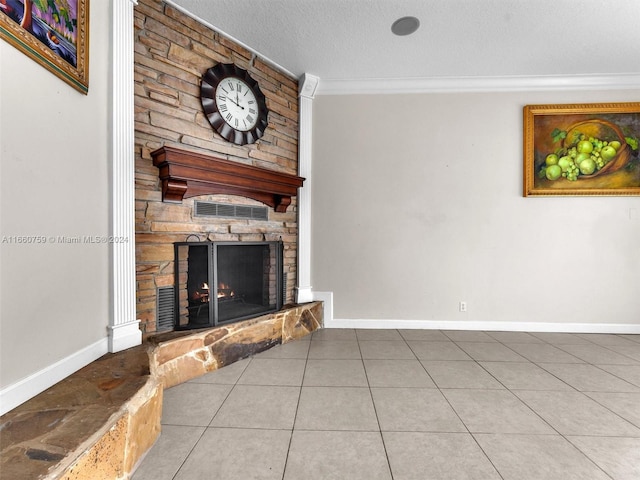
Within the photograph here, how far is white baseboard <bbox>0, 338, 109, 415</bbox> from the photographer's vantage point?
3.77ft

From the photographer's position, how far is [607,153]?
2979 millimetres

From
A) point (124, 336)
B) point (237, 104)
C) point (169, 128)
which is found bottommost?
point (124, 336)

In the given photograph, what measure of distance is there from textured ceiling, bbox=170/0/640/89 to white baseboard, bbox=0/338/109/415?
8.51 ft

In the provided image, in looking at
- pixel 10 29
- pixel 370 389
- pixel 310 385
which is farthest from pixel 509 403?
pixel 10 29

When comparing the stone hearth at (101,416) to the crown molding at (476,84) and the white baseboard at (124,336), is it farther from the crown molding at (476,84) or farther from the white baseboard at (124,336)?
the crown molding at (476,84)

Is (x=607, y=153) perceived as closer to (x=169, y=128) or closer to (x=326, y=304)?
(x=326, y=304)

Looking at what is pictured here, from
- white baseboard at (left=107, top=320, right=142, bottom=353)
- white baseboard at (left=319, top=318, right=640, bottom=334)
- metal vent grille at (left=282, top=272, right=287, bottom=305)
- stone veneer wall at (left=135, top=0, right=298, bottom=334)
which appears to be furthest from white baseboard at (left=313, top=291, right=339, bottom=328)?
white baseboard at (left=107, top=320, right=142, bottom=353)

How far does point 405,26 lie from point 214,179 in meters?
2.06

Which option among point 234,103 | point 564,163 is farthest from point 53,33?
point 564,163

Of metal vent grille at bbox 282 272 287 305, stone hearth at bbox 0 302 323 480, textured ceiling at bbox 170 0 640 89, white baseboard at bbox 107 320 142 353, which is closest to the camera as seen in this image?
stone hearth at bbox 0 302 323 480

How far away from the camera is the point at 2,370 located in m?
1.14

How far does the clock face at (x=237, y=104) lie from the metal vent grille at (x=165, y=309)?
5.10 ft

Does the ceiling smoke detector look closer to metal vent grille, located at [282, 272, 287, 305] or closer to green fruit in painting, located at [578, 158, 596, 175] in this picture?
green fruit in painting, located at [578, 158, 596, 175]

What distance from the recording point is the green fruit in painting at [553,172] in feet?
9.87
